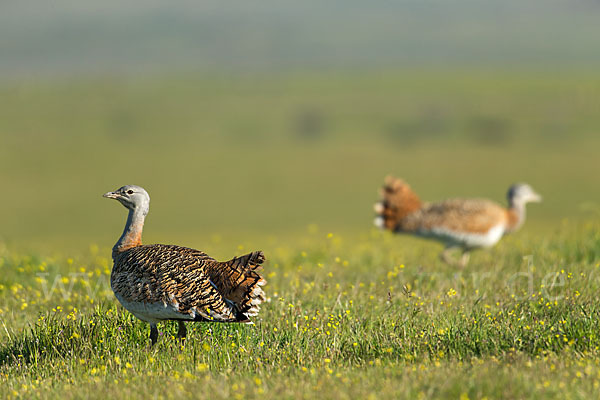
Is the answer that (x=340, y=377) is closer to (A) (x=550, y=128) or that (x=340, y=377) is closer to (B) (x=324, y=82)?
(A) (x=550, y=128)

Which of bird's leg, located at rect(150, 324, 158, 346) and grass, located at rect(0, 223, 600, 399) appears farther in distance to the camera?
bird's leg, located at rect(150, 324, 158, 346)

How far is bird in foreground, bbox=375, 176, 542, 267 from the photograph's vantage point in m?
12.1

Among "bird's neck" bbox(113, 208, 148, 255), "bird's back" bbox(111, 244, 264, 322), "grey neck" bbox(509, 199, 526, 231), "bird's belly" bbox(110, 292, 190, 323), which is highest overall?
Answer: "grey neck" bbox(509, 199, 526, 231)

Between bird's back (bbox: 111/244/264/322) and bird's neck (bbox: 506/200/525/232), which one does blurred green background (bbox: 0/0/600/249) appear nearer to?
bird's neck (bbox: 506/200/525/232)

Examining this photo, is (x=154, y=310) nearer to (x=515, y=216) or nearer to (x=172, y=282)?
(x=172, y=282)

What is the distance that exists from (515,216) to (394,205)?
2071mm

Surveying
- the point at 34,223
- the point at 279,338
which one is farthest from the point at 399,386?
the point at 34,223

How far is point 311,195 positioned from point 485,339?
4895 cm

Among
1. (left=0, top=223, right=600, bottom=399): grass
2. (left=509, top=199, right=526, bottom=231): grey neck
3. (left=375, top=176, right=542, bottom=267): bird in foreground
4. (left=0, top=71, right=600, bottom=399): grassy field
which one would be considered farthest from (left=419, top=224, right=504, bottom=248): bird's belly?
(left=0, top=223, right=600, bottom=399): grass

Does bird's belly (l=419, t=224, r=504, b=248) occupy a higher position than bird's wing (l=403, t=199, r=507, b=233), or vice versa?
bird's wing (l=403, t=199, r=507, b=233)

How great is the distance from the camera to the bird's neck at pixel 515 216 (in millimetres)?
13141

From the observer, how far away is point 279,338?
6.38m

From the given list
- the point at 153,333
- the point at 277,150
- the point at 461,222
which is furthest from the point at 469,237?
the point at 277,150

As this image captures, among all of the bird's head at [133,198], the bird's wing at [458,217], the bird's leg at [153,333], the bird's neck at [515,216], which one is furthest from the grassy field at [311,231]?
the bird's head at [133,198]
